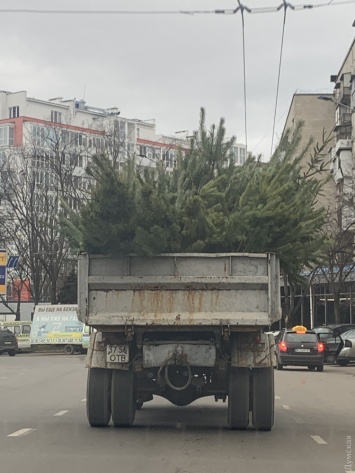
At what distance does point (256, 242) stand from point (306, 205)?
3.30 ft

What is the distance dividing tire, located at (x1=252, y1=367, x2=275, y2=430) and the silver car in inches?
824

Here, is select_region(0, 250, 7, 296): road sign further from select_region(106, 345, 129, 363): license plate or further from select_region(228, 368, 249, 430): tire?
select_region(228, 368, 249, 430): tire

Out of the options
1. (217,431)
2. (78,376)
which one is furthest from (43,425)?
(78,376)

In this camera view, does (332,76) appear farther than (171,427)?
Yes

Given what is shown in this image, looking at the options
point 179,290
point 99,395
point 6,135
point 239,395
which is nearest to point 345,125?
point 239,395

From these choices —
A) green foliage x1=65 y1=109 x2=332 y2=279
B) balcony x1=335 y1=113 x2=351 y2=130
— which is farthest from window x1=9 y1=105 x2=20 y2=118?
green foliage x1=65 y1=109 x2=332 y2=279

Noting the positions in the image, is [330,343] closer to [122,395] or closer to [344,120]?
[122,395]

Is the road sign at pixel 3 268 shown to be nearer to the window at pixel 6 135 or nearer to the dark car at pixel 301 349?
the dark car at pixel 301 349

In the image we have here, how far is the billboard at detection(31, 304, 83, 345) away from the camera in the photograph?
43625 mm

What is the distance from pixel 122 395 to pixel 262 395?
1.95 metres

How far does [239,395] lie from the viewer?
10.9 m

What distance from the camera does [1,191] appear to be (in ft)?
163

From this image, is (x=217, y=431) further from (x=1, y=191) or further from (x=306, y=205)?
(x=1, y=191)

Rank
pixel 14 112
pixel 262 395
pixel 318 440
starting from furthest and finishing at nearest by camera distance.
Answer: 1. pixel 14 112
2. pixel 262 395
3. pixel 318 440
